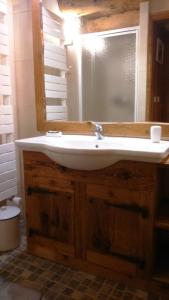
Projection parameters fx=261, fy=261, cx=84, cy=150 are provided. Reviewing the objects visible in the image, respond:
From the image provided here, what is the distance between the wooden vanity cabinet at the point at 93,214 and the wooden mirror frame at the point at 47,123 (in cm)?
40

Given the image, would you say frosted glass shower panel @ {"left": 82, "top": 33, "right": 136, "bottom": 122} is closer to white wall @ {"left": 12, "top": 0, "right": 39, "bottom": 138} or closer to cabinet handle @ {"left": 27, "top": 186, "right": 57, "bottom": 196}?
white wall @ {"left": 12, "top": 0, "right": 39, "bottom": 138}

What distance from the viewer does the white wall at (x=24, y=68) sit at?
6.75 feet

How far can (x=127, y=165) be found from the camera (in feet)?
4.64

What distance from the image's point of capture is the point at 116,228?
59.6 inches

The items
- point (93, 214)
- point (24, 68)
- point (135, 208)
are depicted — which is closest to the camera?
point (135, 208)

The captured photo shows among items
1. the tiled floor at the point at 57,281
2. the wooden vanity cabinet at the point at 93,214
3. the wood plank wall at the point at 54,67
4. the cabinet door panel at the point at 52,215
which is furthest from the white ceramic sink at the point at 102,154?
the tiled floor at the point at 57,281

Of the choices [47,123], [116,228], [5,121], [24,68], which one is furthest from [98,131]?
[24,68]

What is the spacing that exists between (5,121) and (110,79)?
0.88m

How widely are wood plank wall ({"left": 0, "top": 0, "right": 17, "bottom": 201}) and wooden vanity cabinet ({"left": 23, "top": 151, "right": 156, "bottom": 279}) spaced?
0.42 metres

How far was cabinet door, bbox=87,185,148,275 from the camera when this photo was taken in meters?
1.44

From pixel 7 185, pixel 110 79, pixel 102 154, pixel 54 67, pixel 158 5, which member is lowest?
pixel 7 185

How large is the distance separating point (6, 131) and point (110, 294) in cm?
137

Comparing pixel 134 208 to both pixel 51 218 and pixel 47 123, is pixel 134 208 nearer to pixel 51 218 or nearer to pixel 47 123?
pixel 51 218

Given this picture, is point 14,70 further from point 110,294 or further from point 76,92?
point 110,294
